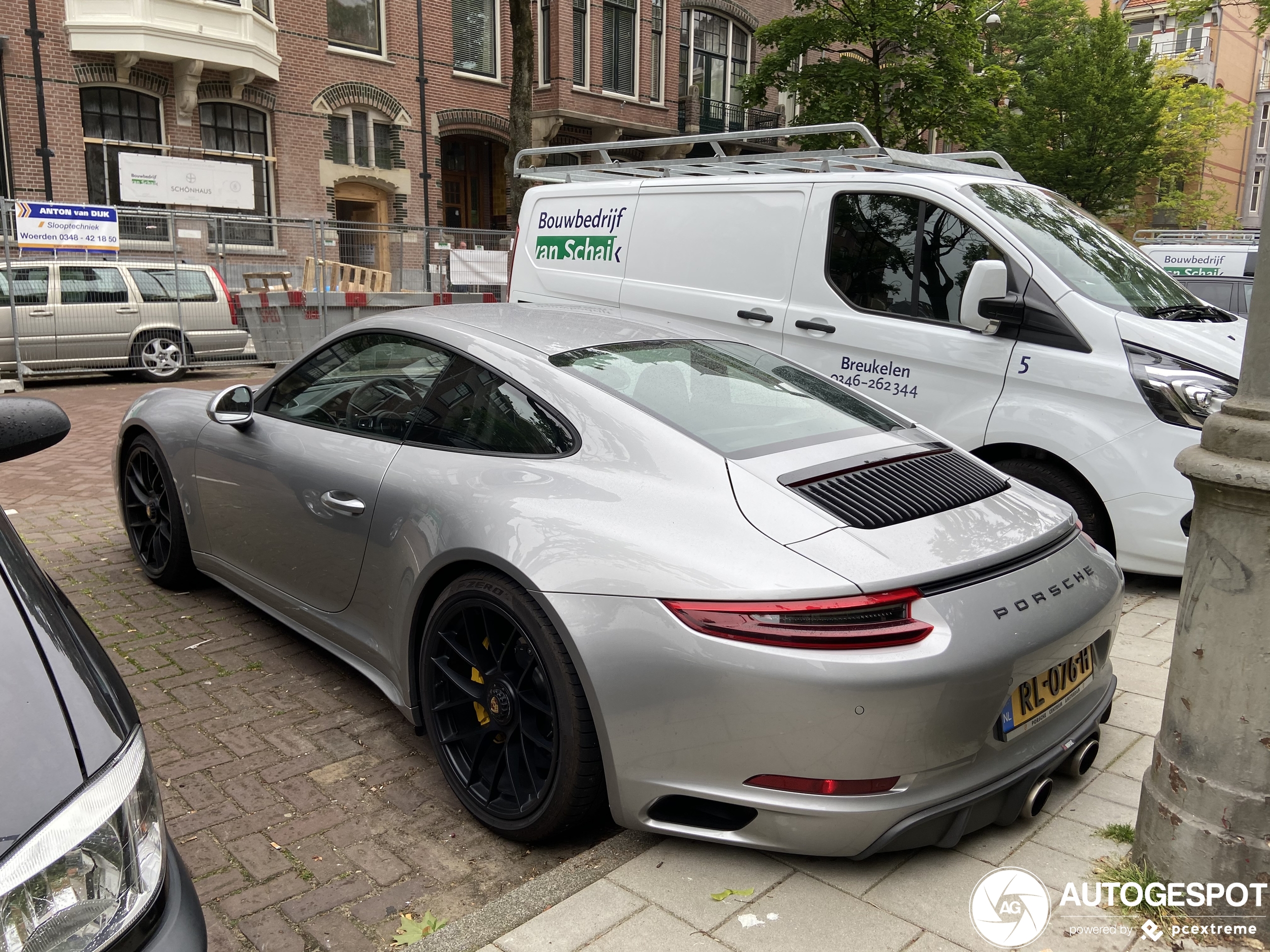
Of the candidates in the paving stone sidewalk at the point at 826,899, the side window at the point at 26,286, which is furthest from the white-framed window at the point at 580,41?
the paving stone sidewalk at the point at 826,899

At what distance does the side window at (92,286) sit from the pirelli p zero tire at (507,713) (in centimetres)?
1236

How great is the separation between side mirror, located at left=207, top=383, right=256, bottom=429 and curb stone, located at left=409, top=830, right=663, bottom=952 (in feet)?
7.41

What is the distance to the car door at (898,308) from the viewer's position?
5129 millimetres

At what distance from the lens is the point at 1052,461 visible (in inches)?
195

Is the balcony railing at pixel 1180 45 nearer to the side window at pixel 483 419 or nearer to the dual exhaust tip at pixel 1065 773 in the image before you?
the dual exhaust tip at pixel 1065 773

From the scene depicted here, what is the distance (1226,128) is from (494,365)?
135 ft

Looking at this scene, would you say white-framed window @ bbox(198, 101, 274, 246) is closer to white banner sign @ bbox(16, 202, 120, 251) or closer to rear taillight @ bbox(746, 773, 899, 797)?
white banner sign @ bbox(16, 202, 120, 251)

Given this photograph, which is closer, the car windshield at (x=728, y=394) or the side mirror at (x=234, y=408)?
the car windshield at (x=728, y=394)

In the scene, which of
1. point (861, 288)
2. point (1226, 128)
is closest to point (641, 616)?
point (861, 288)

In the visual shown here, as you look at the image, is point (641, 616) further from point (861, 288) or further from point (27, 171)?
point (27, 171)

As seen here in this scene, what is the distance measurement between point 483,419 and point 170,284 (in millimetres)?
12460

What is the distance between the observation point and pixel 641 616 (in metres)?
2.42

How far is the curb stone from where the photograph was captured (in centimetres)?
235

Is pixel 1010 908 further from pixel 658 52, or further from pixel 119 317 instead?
A: pixel 658 52
